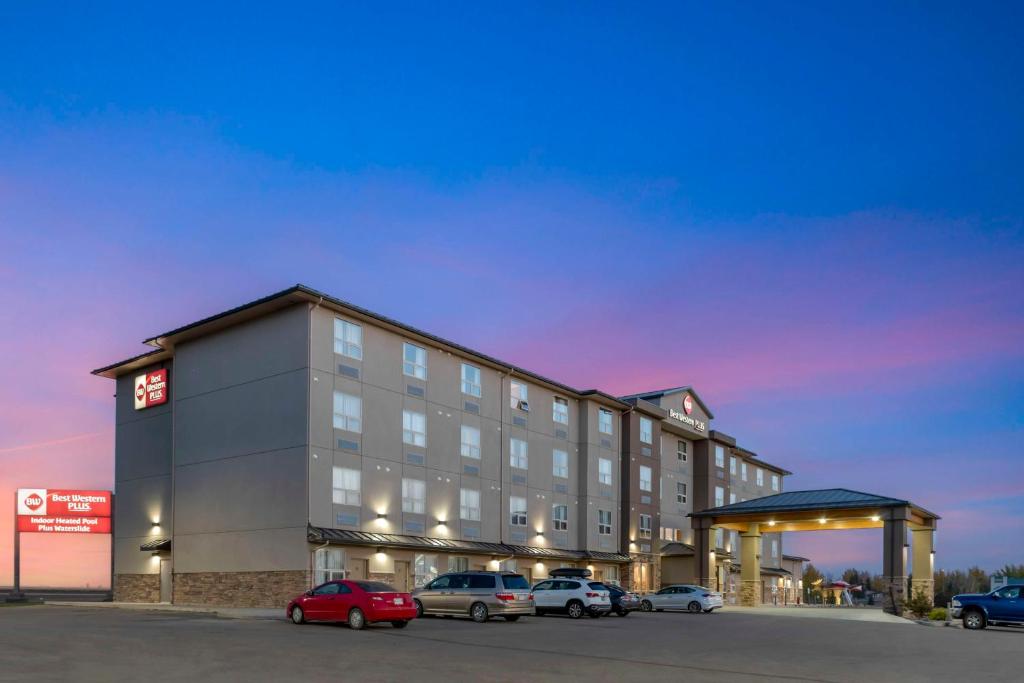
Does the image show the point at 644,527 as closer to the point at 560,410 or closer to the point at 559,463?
the point at 559,463

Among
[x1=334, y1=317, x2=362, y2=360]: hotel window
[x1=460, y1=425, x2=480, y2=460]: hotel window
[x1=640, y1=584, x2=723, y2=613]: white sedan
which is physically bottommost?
[x1=640, y1=584, x2=723, y2=613]: white sedan

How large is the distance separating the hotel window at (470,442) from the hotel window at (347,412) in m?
7.84

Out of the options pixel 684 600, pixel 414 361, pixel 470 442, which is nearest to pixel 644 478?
pixel 684 600

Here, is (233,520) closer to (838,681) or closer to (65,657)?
(65,657)

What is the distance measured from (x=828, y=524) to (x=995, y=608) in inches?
1002

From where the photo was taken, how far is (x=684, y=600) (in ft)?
156

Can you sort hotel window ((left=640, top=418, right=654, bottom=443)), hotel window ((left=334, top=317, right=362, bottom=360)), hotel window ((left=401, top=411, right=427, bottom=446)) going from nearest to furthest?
hotel window ((left=334, top=317, right=362, bottom=360))
hotel window ((left=401, top=411, right=427, bottom=446))
hotel window ((left=640, top=418, right=654, bottom=443))

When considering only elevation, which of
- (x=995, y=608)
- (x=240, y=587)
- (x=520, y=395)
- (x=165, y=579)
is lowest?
(x=165, y=579)

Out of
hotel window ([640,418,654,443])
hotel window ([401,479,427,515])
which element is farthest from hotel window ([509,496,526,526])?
hotel window ([640,418,654,443])

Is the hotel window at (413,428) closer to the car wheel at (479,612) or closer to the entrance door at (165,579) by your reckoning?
the entrance door at (165,579)

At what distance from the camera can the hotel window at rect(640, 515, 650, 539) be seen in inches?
2518

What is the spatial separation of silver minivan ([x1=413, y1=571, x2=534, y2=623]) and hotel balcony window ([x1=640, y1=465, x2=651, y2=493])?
32920 millimetres

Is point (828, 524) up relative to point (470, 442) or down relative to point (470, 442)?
down

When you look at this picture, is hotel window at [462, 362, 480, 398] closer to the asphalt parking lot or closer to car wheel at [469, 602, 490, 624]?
car wheel at [469, 602, 490, 624]
